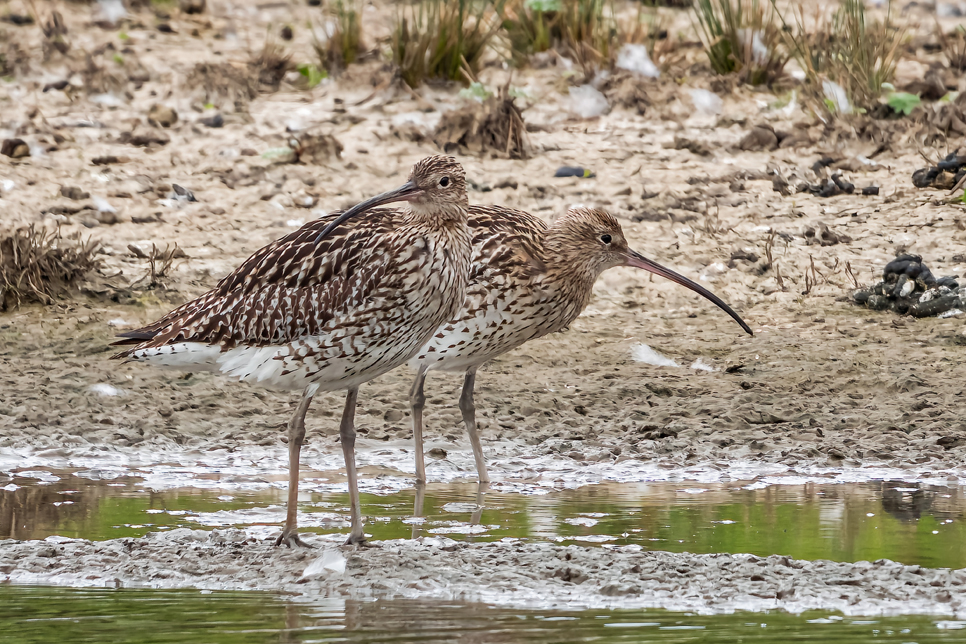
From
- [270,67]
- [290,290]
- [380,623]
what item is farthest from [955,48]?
[380,623]

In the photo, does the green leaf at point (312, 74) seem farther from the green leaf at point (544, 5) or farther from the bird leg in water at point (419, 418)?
the bird leg in water at point (419, 418)

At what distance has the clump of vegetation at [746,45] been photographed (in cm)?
1291

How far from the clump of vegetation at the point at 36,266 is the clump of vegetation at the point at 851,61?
6.36 m

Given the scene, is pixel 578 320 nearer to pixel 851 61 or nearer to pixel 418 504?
pixel 418 504

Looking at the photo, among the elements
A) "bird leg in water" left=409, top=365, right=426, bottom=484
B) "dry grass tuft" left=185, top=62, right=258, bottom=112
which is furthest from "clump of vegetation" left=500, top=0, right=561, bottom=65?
"bird leg in water" left=409, top=365, right=426, bottom=484

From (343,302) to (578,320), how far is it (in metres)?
4.21

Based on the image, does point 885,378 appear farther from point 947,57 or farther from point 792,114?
point 947,57

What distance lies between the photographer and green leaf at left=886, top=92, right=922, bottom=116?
484 inches

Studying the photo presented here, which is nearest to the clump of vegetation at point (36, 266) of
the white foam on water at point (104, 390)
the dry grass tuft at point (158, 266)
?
the dry grass tuft at point (158, 266)

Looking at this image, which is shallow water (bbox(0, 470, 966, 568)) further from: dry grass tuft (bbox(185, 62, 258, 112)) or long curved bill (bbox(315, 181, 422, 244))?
dry grass tuft (bbox(185, 62, 258, 112))

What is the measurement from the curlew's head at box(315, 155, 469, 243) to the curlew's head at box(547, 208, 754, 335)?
1.83m

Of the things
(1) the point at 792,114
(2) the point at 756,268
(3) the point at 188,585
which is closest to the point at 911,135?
(1) the point at 792,114

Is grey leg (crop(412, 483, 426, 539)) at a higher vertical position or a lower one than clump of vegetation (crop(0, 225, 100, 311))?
lower

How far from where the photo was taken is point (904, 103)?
12305 millimetres
